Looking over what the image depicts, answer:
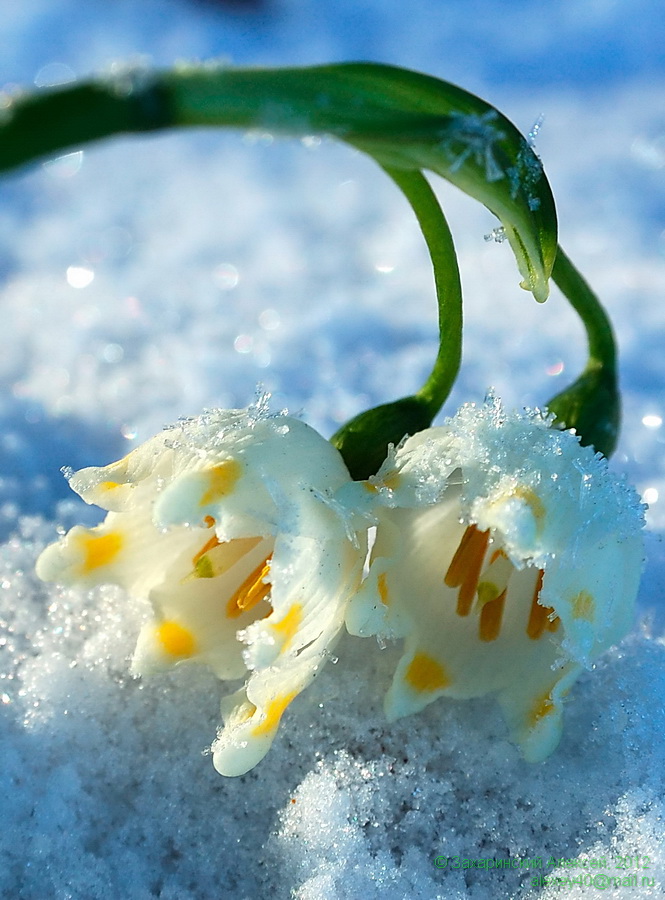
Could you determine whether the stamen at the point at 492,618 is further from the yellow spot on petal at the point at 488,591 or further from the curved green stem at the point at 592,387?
the curved green stem at the point at 592,387

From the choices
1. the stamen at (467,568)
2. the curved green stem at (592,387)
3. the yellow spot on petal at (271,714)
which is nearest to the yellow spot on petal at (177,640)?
the yellow spot on petal at (271,714)

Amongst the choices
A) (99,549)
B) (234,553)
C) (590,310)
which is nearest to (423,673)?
A: (234,553)

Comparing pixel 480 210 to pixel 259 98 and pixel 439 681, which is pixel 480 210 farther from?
pixel 259 98

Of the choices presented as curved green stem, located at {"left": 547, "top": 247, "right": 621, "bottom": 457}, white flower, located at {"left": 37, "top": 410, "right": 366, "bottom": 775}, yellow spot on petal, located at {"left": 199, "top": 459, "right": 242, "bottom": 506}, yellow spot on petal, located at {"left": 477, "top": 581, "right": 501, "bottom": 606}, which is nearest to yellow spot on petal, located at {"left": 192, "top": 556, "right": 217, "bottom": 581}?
white flower, located at {"left": 37, "top": 410, "right": 366, "bottom": 775}

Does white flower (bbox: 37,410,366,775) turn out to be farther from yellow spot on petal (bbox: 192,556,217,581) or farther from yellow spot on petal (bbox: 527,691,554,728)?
yellow spot on petal (bbox: 527,691,554,728)

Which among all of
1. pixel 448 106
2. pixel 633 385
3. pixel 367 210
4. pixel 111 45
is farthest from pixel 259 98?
pixel 111 45

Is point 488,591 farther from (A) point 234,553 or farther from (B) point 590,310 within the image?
(B) point 590,310
